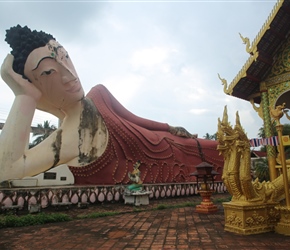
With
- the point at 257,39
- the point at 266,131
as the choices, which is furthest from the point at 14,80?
the point at 266,131

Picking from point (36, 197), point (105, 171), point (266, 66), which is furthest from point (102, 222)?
point (266, 66)

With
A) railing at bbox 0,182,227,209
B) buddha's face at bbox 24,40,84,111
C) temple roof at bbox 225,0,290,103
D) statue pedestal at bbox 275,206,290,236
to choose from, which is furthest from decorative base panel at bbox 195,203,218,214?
buddha's face at bbox 24,40,84,111

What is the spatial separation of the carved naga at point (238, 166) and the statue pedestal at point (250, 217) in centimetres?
15

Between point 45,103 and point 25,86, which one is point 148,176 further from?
point 25,86

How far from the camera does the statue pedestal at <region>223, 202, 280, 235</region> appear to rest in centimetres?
468

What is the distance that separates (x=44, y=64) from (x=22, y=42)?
99 cm

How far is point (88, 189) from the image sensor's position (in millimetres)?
8812

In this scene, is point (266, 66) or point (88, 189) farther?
point (88, 189)

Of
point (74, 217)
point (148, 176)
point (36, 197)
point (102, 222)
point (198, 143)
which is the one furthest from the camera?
point (198, 143)

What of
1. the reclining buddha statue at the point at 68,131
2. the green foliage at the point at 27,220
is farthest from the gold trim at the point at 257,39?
the green foliage at the point at 27,220

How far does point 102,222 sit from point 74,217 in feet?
3.65

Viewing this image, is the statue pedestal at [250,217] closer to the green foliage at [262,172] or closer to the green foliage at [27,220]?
the green foliage at [27,220]

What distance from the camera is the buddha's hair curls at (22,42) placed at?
346 inches

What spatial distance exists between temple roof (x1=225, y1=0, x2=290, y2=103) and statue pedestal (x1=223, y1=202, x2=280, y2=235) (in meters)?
4.46
